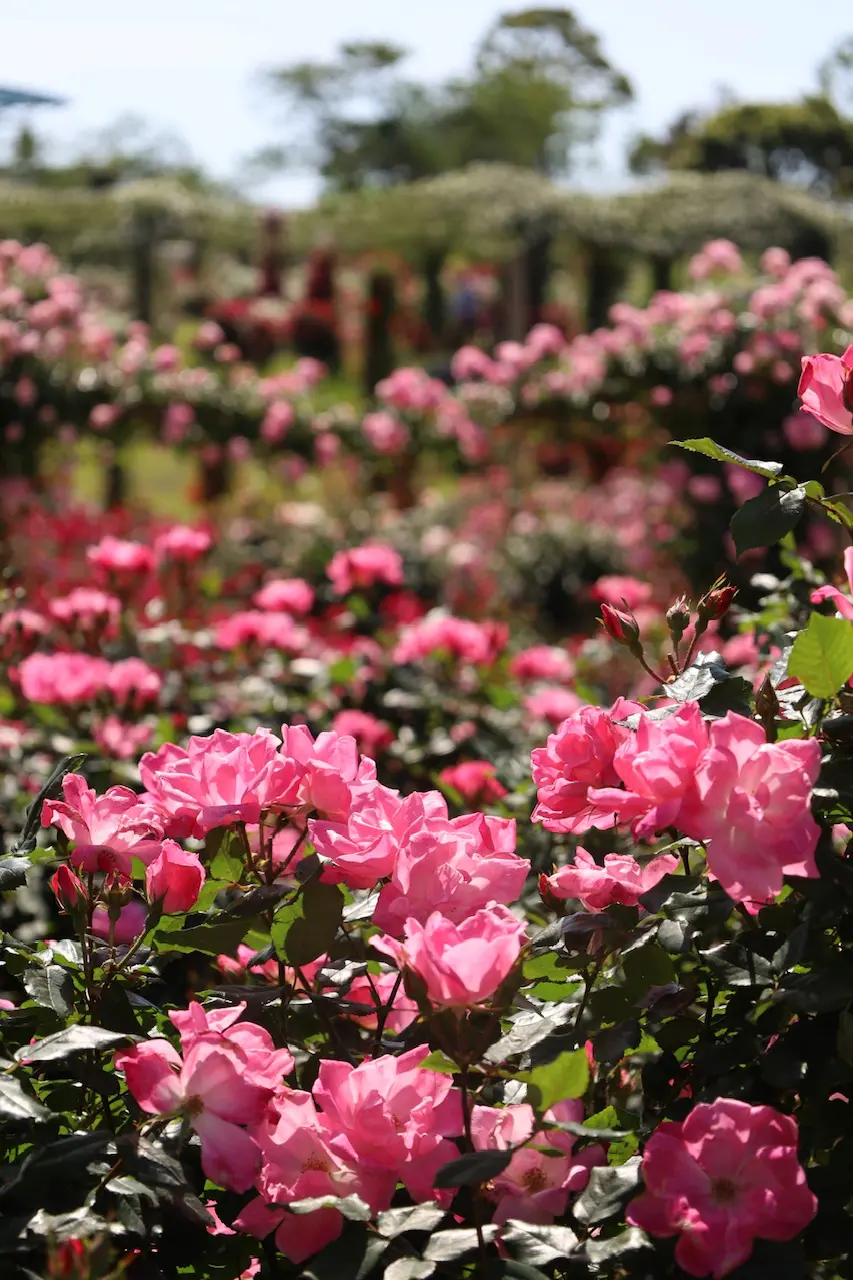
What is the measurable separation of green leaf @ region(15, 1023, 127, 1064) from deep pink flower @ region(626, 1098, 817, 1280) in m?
0.32

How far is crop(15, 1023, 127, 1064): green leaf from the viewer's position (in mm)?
813

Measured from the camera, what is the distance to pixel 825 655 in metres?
0.83

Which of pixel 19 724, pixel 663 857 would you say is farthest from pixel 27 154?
pixel 663 857

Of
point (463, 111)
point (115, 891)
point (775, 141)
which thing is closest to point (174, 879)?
point (115, 891)

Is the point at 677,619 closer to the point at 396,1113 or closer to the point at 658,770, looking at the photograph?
the point at 658,770

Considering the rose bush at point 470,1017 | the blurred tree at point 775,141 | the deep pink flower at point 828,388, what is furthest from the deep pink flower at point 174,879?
the blurred tree at point 775,141

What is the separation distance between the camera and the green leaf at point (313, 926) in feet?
2.89

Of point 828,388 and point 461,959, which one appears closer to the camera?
point 461,959

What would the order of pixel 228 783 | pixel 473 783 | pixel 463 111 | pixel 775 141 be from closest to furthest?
pixel 228 783 < pixel 473 783 < pixel 775 141 < pixel 463 111

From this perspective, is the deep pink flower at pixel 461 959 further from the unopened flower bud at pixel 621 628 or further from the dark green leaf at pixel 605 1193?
the unopened flower bud at pixel 621 628

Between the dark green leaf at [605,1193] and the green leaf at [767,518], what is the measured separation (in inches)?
15.3

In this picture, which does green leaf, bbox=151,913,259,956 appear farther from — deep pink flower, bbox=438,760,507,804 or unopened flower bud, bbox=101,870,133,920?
deep pink flower, bbox=438,760,507,804

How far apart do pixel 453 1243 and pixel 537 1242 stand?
5 cm

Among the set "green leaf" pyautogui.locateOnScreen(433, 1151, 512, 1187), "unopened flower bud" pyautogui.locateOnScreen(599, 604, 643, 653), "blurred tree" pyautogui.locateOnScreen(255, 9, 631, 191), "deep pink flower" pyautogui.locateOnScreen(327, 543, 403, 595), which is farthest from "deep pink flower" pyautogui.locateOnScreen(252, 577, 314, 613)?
"blurred tree" pyautogui.locateOnScreen(255, 9, 631, 191)
